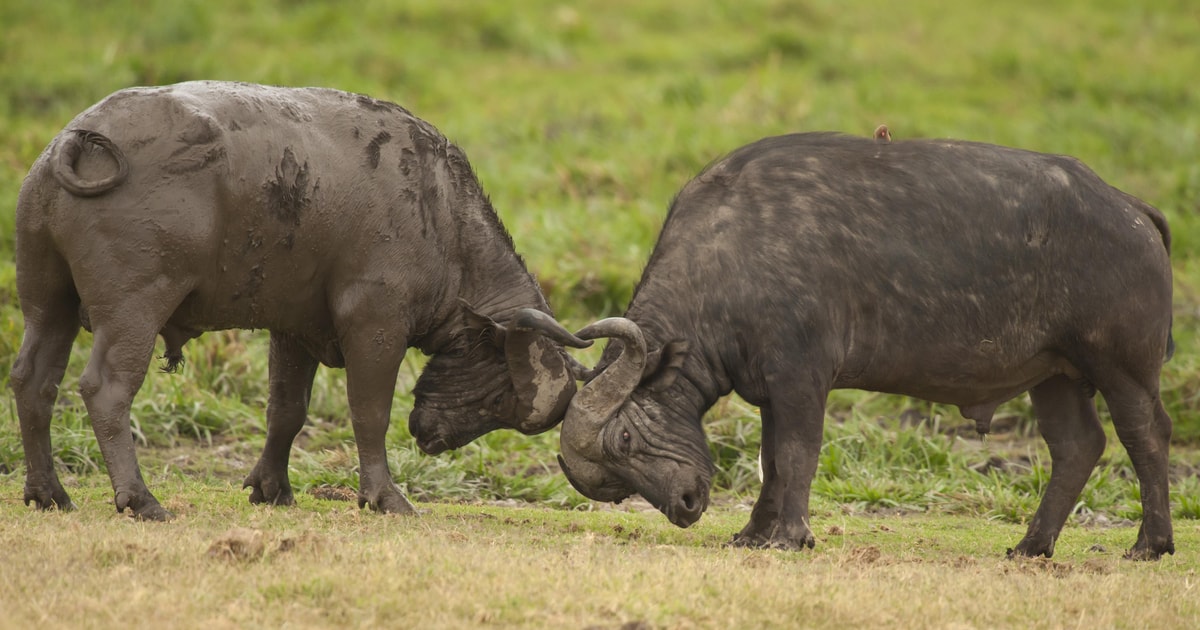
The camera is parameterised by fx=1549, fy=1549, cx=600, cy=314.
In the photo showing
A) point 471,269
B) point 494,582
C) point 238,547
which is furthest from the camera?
point 471,269

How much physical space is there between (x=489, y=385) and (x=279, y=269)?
1.43 meters

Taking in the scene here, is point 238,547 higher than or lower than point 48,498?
higher

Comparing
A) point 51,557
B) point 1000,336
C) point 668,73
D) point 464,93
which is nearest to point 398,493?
point 51,557

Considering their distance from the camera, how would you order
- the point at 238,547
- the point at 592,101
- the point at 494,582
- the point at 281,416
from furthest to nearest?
the point at 592,101 < the point at 281,416 < the point at 238,547 < the point at 494,582

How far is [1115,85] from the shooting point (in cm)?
1891

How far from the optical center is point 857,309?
7812mm

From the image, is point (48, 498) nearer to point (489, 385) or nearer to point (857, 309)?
point (489, 385)

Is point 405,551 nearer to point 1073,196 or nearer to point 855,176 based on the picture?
point 855,176

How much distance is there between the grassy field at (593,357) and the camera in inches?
237

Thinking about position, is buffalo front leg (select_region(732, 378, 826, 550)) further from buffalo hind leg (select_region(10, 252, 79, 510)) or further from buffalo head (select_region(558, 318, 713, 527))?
buffalo hind leg (select_region(10, 252, 79, 510))

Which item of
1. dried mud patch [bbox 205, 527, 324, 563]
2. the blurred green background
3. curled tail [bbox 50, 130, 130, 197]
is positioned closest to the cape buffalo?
curled tail [bbox 50, 130, 130, 197]

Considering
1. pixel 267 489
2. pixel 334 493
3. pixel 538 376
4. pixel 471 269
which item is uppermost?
pixel 471 269

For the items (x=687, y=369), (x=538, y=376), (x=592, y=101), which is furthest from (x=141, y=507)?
(x=592, y=101)

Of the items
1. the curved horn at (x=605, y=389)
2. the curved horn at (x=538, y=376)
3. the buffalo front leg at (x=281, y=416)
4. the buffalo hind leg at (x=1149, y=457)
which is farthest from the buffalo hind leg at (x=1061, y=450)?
the buffalo front leg at (x=281, y=416)
